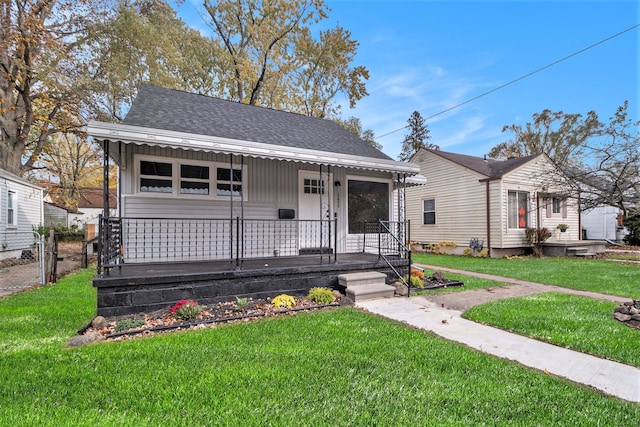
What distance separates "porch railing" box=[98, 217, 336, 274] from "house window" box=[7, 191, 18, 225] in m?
10.1

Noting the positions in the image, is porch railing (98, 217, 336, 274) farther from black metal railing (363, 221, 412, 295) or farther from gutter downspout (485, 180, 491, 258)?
gutter downspout (485, 180, 491, 258)

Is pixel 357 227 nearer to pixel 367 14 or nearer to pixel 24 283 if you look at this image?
pixel 367 14

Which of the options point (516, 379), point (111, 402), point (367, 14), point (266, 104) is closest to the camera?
point (111, 402)

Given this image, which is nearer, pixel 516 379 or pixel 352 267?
pixel 516 379

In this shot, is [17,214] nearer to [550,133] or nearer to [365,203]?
[365,203]

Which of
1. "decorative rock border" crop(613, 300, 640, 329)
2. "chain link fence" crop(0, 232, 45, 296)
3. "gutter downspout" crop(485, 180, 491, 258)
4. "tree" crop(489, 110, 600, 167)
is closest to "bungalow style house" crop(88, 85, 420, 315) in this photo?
"chain link fence" crop(0, 232, 45, 296)

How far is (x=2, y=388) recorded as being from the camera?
8.28ft

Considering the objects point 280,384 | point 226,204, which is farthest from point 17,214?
point 280,384

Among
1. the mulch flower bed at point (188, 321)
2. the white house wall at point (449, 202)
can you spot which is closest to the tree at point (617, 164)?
the white house wall at point (449, 202)

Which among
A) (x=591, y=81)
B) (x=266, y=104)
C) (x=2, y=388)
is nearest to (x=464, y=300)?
(x=2, y=388)

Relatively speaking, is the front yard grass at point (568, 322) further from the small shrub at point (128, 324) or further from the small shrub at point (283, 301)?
the small shrub at point (128, 324)

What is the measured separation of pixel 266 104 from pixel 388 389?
63.1 ft

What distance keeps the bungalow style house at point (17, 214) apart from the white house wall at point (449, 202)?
1610cm

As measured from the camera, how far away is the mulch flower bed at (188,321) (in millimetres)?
3973
